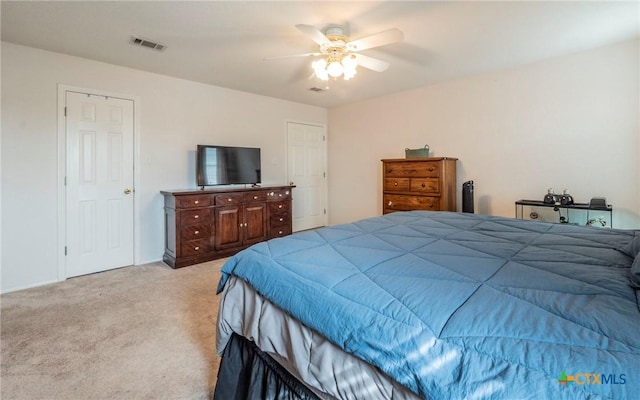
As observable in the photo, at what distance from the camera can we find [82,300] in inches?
108

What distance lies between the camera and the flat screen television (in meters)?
4.04

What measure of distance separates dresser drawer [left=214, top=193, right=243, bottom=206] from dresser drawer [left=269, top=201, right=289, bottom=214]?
57cm

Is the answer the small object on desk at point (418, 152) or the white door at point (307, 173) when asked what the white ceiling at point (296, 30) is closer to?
the small object on desk at point (418, 152)

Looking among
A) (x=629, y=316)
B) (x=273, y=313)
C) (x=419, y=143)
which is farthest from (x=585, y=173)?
(x=273, y=313)

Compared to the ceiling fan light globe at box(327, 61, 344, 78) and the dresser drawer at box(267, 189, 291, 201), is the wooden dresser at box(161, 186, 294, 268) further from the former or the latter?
the ceiling fan light globe at box(327, 61, 344, 78)

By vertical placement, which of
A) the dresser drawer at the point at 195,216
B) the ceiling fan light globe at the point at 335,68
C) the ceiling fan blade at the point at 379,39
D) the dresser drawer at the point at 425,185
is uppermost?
the ceiling fan blade at the point at 379,39

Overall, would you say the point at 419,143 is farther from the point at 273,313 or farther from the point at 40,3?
the point at 40,3

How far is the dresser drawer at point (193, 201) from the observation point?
142 inches

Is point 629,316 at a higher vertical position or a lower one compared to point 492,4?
lower

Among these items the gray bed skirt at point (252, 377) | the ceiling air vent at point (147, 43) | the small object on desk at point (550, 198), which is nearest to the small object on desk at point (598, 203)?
the small object on desk at point (550, 198)

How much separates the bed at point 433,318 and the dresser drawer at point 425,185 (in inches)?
82.5

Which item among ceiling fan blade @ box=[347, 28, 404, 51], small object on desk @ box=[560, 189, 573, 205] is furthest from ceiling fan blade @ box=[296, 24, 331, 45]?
small object on desk @ box=[560, 189, 573, 205]

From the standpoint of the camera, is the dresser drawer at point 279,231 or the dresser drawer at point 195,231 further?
the dresser drawer at point 279,231

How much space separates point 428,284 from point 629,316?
49 centimetres
